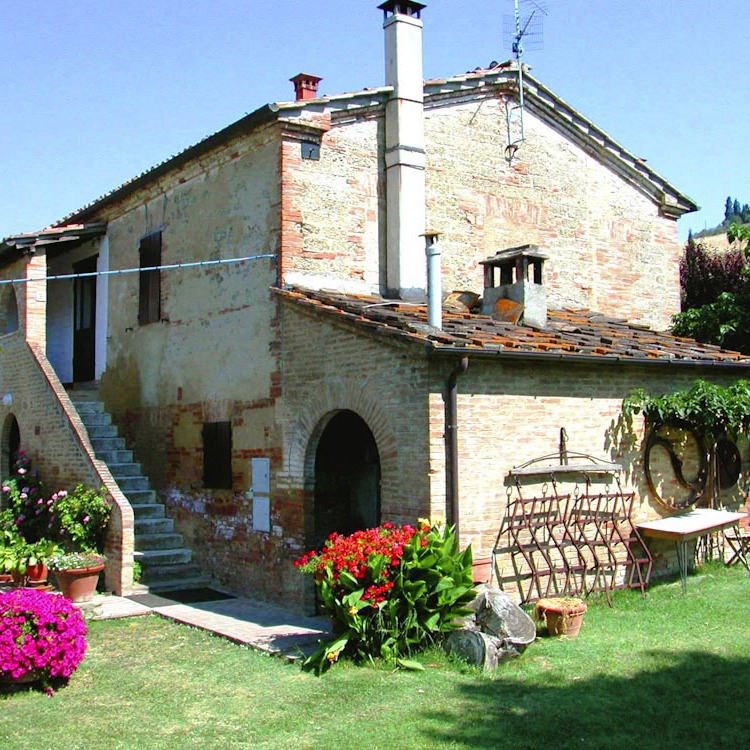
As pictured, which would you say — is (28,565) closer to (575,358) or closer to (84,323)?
(84,323)

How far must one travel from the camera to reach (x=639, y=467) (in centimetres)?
1130

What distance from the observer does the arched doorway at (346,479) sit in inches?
474

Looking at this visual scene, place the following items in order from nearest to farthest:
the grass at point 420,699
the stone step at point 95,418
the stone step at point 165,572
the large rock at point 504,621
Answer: the grass at point 420,699
the large rock at point 504,621
the stone step at point 165,572
the stone step at point 95,418

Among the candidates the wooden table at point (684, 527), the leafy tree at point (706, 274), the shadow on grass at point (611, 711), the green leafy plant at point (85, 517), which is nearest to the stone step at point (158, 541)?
the green leafy plant at point (85, 517)

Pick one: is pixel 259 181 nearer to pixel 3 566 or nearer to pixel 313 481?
pixel 313 481

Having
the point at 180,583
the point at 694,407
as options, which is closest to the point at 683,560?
the point at 694,407

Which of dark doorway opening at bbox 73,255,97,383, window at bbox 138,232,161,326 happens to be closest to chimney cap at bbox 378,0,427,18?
window at bbox 138,232,161,326

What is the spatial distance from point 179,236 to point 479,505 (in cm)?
695

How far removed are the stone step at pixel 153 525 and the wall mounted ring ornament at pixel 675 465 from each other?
7156mm

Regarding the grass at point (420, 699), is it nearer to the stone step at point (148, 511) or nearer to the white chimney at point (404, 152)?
the stone step at point (148, 511)

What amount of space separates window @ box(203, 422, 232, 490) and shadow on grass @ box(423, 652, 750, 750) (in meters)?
6.02

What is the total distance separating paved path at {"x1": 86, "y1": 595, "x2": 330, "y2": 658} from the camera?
906 centimetres

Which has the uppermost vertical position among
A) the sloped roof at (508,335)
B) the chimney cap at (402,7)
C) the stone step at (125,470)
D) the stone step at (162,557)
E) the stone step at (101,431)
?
the chimney cap at (402,7)

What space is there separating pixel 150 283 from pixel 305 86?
4.33 meters
